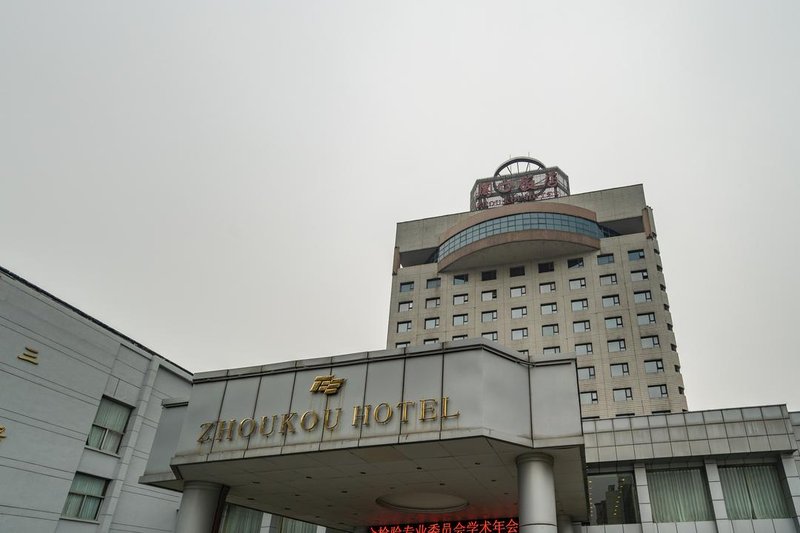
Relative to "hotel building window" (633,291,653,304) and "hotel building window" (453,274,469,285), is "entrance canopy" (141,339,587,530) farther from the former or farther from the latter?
"hotel building window" (453,274,469,285)

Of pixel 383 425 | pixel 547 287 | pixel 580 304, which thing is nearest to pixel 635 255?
pixel 580 304

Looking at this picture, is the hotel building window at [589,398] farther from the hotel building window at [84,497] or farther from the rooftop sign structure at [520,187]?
the hotel building window at [84,497]

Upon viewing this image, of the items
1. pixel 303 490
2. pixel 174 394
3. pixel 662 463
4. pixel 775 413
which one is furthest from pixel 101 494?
pixel 775 413

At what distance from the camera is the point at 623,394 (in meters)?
59.0

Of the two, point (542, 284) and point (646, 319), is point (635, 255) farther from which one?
A: point (542, 284)

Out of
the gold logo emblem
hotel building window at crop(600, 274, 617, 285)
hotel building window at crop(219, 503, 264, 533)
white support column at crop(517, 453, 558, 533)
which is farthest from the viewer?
hotel building window at crop(600, 274, 617, 285)

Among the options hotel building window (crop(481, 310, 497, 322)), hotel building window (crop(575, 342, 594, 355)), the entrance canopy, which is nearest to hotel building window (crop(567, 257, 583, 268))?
hotel building window (crop(575, 342, 594, 355))

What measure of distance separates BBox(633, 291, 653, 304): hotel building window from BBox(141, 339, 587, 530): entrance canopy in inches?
1818

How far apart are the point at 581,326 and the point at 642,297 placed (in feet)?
25.0

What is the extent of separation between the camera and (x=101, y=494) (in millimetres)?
30719

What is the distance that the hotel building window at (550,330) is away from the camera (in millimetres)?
65706

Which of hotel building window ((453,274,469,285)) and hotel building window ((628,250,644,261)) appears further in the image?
hotel building window ((453,274,469,285))

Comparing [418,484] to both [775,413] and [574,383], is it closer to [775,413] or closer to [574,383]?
[574,383]

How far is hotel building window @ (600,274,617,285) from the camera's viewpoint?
6671cm
